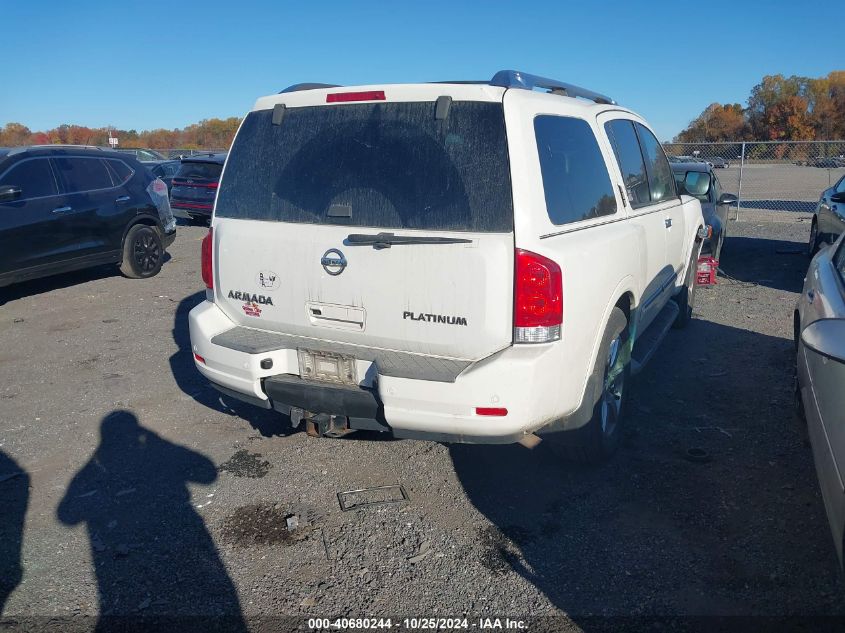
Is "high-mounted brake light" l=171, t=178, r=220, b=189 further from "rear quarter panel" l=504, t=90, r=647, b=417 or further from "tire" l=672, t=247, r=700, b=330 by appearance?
"rear quarter panel" l=504, t=90, r=647, b=417

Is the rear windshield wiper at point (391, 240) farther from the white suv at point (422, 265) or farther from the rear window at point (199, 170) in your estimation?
the rear window at point (199, 170)

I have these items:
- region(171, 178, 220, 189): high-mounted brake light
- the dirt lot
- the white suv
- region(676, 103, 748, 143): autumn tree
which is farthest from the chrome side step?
region(676, 103, 748, 143): autumn tree

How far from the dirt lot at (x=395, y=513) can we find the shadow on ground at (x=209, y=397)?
3cm

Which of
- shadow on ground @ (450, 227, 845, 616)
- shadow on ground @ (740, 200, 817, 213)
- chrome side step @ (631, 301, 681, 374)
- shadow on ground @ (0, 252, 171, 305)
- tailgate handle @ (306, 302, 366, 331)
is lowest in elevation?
shadow on ground @ (740, 200, 817, 213)

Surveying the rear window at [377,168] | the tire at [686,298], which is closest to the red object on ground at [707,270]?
the tire at [686,298]

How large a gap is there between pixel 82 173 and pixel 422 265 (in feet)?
24.6

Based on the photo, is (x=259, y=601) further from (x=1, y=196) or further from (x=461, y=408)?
(x=1, y=196)

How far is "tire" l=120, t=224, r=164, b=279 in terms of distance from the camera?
9.81m

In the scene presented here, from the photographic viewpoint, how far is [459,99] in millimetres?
3340

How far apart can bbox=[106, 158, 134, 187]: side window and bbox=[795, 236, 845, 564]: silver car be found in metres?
8.70

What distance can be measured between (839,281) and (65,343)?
21.6 feet

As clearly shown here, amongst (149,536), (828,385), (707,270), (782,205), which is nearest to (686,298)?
(707,270)

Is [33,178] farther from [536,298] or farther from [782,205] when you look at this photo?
[782,205]

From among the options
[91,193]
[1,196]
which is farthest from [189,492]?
[91,193]
